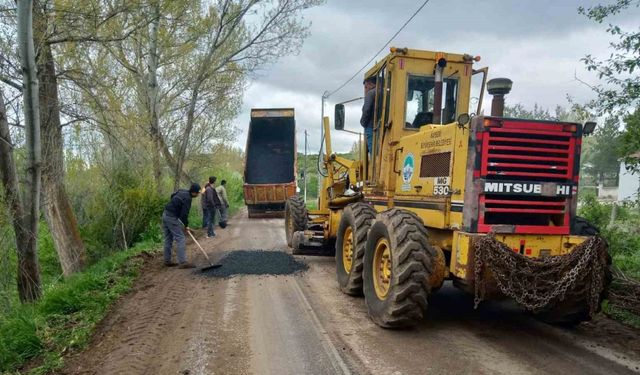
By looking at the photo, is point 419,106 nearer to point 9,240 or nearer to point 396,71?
point 396,71

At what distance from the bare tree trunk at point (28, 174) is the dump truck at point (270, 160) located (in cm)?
1161

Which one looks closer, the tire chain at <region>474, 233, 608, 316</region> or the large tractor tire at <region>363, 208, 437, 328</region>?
the tire chain at <region>474, 233, 608, 316</region>

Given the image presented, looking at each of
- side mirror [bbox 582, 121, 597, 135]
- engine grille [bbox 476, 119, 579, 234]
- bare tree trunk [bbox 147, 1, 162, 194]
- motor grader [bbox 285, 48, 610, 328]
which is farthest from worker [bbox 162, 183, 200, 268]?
side mirror [bbox 582, 121, 597, 135]

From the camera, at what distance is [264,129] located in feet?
62.9

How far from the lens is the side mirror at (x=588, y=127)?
4.69 meters

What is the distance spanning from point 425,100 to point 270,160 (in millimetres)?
13568

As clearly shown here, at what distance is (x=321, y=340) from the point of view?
4738mm

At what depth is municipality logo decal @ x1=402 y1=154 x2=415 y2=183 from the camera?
5867mm

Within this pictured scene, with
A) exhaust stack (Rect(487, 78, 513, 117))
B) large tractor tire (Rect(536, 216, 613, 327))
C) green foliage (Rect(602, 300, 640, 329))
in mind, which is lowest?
green foliage (Rect(602, 300, 640, 329))

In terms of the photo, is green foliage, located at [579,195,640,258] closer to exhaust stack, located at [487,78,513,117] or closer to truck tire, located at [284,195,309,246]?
exhaust stack, located at [487,78,513,117]

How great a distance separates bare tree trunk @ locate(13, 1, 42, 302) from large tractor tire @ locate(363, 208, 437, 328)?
203 inches

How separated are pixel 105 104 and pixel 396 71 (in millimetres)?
5576

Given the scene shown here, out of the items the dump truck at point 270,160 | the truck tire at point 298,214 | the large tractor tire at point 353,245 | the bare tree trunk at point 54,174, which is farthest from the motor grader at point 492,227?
the dump truck at point 270,160

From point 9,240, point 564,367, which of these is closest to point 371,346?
point 564,367
